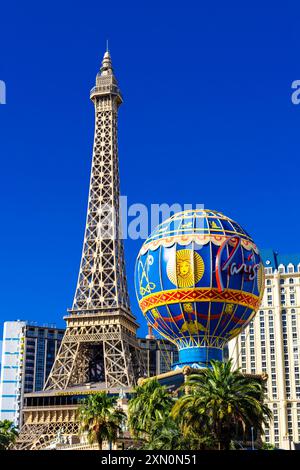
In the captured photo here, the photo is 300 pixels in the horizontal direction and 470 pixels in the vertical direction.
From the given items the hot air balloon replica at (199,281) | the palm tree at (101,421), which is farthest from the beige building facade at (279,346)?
the palm tree at (101,421)

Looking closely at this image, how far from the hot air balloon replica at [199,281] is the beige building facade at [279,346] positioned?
7805cm

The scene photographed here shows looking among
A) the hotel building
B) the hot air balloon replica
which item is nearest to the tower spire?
→ the hotel building

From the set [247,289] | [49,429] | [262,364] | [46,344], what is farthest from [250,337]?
[247,289]

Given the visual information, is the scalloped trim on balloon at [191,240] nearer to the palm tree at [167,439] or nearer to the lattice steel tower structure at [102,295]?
the palm tree at [167,439]

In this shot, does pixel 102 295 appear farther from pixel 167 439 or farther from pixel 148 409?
pixel 167 439

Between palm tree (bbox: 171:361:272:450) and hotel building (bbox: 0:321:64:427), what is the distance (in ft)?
440

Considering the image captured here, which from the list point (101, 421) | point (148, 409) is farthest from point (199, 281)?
point (101, 421)

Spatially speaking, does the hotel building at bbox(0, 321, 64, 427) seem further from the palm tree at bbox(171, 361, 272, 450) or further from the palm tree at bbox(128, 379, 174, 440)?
the palm tree at bbox(171, 361, 272, 450)

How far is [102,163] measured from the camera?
134125 millimetres

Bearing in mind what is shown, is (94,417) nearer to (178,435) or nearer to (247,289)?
(178,435)

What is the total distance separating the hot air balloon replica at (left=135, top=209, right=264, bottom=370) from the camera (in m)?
74.4

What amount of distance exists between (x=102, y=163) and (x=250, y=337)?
53874 mm

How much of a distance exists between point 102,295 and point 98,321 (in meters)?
5.45
